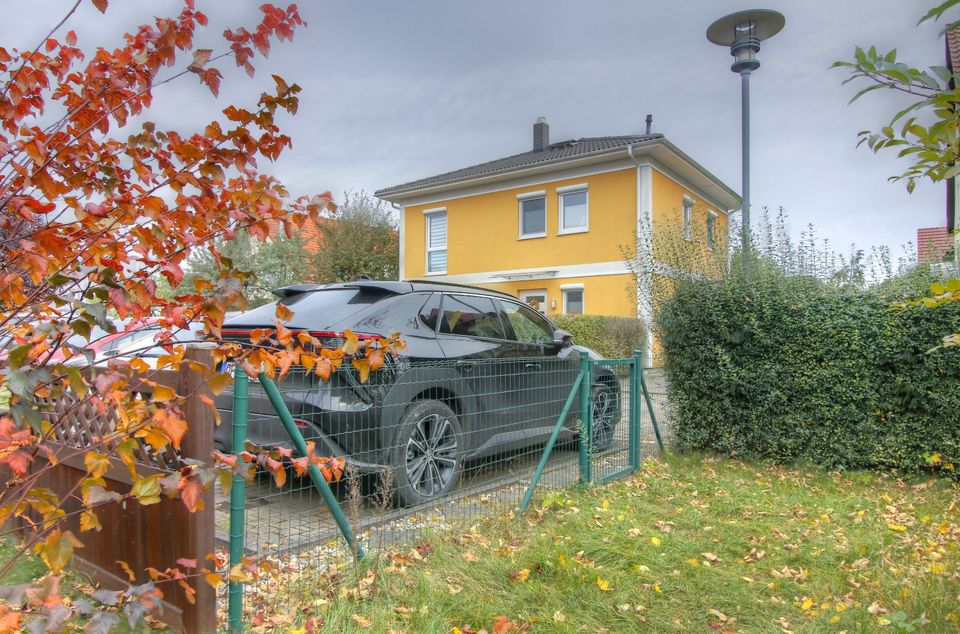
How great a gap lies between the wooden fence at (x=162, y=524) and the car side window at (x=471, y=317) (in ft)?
8.31

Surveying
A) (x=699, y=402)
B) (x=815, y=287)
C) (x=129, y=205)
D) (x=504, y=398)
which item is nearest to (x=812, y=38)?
(x=815, y=287)

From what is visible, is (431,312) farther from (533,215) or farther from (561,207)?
(533,215)

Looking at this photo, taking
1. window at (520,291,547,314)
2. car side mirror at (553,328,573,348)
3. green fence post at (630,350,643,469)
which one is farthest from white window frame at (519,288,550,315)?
green fence post at (630,350,643,469)

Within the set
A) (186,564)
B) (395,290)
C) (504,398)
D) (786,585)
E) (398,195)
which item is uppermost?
(398,195)

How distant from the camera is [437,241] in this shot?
2181cm

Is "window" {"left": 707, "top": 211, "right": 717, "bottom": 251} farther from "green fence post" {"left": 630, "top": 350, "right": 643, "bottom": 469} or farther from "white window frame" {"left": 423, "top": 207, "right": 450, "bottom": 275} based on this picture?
"white window frame" {"left": 423, "top": 207, "right": 450, "bottom": 275}

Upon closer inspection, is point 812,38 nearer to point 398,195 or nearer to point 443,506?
point 443,506

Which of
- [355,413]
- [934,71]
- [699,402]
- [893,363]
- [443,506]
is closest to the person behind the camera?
[934,71]

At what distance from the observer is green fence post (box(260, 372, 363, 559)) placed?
2.88m

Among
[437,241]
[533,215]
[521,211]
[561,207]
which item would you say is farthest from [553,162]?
[437,241]

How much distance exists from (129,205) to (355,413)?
224 cm

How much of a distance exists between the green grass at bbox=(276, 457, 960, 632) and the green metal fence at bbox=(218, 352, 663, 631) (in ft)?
0.95

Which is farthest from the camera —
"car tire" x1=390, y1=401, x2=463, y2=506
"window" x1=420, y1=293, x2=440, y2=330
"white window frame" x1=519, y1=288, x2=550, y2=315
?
"white window frame" x1=519, y1=288, x2=550, y2=315

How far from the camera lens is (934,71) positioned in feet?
4.47
